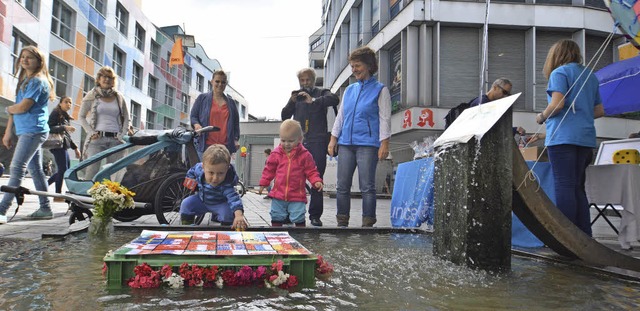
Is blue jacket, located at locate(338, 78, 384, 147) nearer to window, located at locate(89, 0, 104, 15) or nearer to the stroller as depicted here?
the stroller

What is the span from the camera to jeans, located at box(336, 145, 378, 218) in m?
4.88

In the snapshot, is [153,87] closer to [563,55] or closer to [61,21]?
[61,21]

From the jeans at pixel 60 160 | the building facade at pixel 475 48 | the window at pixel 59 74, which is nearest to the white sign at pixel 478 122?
the jeans at pixel 60 160

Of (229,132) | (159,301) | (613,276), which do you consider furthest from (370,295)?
(229,132)

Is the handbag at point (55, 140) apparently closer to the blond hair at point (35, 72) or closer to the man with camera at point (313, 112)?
the blond hair at point (35, 72)

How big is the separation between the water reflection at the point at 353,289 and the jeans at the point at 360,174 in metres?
1.89

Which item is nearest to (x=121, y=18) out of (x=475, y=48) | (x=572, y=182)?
(x=475, y=48)

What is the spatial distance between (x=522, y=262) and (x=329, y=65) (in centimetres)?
3094

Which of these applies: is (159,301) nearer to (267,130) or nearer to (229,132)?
(229,132)

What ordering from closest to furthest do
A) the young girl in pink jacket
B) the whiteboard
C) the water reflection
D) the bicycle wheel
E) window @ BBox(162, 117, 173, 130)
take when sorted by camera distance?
the water reflection < the young girl in pink jacket < the bicycle wheel < the whiteboard < window @ BBox(162, 117, 173, 130)

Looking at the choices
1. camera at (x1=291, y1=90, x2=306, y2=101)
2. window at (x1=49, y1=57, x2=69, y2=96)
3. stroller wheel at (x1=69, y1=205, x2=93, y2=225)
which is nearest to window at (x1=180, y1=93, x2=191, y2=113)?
window at (x1=49, y1=57, x2=69, y2=96)

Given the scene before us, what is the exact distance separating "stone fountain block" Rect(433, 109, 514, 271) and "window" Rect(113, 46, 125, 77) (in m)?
30.0

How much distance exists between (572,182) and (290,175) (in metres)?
2.43

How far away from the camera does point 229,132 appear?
18.6 feet
